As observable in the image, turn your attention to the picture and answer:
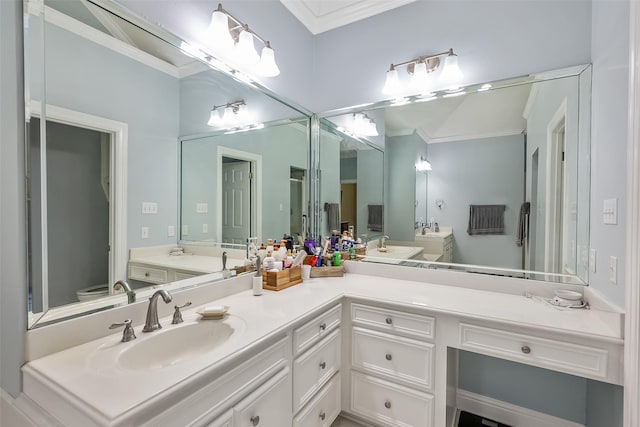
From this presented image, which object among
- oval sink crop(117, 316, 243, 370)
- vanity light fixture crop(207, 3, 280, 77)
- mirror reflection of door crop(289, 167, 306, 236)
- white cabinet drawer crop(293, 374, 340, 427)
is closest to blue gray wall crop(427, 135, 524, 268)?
mirror reflection of door crop(289, 167, 306, 236)

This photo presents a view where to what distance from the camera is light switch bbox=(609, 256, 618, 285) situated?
120cm

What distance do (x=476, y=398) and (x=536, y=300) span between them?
81cm

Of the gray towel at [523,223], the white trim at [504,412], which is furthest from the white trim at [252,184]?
the white trim at [504,412]

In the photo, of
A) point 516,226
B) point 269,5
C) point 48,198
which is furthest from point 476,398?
point 269,5

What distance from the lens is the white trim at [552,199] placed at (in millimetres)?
1644

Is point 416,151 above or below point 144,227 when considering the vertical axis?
above

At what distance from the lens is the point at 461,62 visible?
6.17 feet

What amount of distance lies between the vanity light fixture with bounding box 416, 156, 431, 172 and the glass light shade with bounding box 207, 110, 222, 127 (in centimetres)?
138

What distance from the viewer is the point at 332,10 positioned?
2.29 metres

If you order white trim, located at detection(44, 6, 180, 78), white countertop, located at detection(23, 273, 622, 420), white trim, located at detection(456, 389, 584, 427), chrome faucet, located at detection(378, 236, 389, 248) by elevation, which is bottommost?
white trim, located at detection(456, 389, 584, 427)

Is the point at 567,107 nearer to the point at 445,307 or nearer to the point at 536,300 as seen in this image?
the point at 536,300

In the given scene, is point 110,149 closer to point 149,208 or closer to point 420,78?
point 149,208

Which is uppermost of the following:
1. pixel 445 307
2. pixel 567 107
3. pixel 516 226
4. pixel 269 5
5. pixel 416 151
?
pixel 269 5

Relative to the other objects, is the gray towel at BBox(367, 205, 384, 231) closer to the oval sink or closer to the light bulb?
the light bulb
